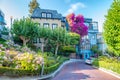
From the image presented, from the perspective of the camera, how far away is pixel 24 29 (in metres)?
33.2

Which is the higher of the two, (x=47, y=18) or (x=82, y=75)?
(x=47, y=18)

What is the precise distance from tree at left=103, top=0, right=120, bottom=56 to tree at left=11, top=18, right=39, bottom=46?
43.0 ft

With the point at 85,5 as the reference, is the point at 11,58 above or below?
below

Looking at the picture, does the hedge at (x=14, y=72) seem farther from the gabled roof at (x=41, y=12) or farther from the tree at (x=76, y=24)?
the tree at (x=76, y=24)

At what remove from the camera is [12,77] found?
1712cm

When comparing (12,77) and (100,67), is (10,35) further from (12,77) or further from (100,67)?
(12,77)

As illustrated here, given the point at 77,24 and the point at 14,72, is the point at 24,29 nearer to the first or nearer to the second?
the point at 14,72

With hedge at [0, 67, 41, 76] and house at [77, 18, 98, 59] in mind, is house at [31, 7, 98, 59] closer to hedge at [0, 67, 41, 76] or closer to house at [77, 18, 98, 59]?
house at [77, 18, 98, 59]

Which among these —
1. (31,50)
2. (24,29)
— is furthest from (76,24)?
(31,50)

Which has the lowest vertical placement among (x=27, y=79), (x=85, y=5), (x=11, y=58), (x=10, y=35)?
(x=27, y=79)

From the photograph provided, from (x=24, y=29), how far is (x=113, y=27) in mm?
14555

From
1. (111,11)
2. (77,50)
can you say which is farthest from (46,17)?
(111,11)

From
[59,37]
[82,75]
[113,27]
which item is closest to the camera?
[82,75]

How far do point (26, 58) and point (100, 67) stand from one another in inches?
533
